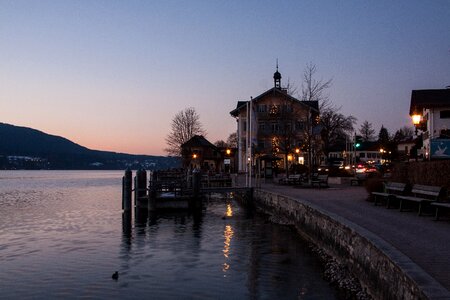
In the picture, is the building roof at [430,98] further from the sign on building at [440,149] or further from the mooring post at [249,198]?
the sign on building at [440,149]

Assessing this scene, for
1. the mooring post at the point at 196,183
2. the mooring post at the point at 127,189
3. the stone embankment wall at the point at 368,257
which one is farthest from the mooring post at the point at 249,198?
the stone embankment wall at the point at 368,257

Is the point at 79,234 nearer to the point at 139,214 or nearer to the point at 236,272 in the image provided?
the point at 139,214

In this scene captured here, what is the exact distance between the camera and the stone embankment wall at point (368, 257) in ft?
24.0

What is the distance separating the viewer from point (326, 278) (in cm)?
1308

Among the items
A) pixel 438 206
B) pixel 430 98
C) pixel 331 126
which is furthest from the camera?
pixel 331 126

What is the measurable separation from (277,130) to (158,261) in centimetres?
3852

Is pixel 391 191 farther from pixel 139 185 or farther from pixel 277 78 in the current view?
pixel 277 78

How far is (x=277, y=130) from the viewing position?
5353 centimetres

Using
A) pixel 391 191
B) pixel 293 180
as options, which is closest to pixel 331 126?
pixel 293 180

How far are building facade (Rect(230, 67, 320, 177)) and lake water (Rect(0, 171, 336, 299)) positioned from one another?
10891 millimetres

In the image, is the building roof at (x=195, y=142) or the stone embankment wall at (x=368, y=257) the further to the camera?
the building roof at (x=195, y=142)

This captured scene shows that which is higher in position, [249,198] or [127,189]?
[127,189]

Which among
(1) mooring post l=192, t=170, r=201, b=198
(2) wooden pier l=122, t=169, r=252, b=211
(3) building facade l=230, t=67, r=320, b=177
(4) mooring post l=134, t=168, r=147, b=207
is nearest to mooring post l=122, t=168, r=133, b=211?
(2) wooden pier l=122, t=169, r=252, b=211

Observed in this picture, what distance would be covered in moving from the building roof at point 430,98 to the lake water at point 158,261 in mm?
A: 24906
